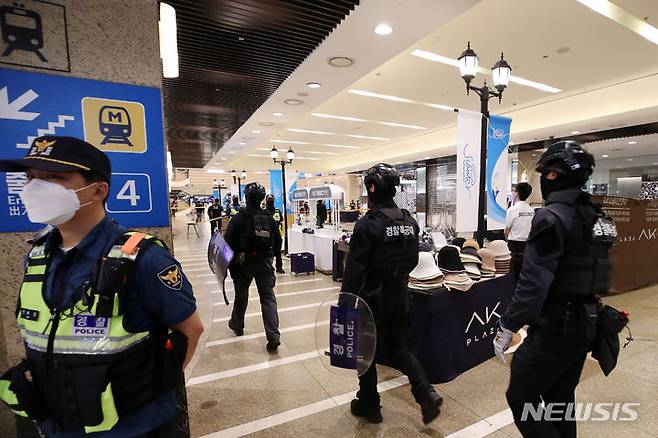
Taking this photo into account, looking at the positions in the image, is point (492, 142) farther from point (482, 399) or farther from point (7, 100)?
point (7, 100)

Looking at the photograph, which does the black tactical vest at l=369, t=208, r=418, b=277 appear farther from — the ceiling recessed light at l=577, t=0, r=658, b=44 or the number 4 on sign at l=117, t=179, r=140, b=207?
the ceiling recessed light at l=577, t=0, r=658, b=44

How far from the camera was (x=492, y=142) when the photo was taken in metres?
4.25

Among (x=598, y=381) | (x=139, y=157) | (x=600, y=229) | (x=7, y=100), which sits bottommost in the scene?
(x=598, y=381)

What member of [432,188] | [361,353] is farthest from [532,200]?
[361,353]

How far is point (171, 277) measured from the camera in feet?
3.48

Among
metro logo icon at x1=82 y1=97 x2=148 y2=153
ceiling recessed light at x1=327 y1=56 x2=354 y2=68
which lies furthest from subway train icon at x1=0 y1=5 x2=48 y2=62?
ceiling recessed light at x1=327 y1=56 x2=354 y2=68

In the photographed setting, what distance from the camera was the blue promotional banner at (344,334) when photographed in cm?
200

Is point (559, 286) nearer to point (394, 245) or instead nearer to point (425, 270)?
point (394, 245)

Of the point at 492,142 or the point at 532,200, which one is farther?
the point at 532,200

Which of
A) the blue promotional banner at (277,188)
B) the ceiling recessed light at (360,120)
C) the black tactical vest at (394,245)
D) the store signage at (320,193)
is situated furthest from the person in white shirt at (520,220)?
the blue promotional banner at (277,188)

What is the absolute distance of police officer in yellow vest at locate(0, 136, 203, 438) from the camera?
37.4 inches

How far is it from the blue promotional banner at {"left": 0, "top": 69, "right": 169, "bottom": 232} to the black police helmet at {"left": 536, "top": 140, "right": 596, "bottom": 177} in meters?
2.07

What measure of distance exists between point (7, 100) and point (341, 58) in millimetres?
3433

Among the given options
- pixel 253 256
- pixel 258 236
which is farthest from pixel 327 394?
pixel 258 236
